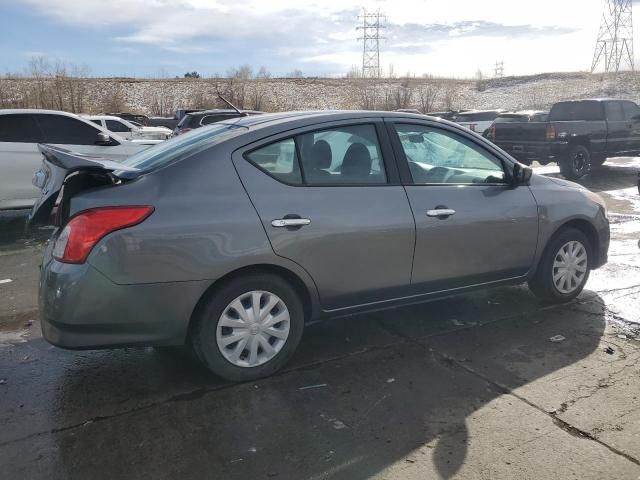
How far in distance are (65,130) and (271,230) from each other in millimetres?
7101

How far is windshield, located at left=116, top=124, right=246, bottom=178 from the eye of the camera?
12.0 feet

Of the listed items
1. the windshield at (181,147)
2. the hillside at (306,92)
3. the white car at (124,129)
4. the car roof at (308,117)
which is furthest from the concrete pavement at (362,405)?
the hillside at (306,92)

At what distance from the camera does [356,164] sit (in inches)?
160

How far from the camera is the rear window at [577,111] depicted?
15219 millimetres

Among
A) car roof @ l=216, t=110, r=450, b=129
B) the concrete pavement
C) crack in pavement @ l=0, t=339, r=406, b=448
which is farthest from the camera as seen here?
car roof @ l=216, t=110, r=450, b=129

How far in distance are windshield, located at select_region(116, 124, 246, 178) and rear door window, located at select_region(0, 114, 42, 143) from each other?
19.2ft

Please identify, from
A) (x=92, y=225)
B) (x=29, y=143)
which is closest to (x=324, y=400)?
(x=92, y=225)

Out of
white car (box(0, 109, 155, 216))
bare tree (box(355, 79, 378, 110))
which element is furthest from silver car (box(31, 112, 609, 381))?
bare tree (box(355, 79, 378, 110))

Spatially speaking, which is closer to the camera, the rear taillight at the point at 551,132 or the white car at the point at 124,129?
the rear taillight at the point at 551,132

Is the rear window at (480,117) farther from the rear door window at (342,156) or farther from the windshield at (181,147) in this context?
the windshield at (181,147)

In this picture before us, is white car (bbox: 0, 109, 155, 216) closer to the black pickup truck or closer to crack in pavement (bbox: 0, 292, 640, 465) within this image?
crack in pavement (bbox: 0, 292, 640, 465)

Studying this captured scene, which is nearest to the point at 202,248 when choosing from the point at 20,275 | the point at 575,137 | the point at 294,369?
the point at 294,369

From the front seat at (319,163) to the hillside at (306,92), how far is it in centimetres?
3893

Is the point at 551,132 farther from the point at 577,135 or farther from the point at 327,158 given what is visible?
the point at 327,158
